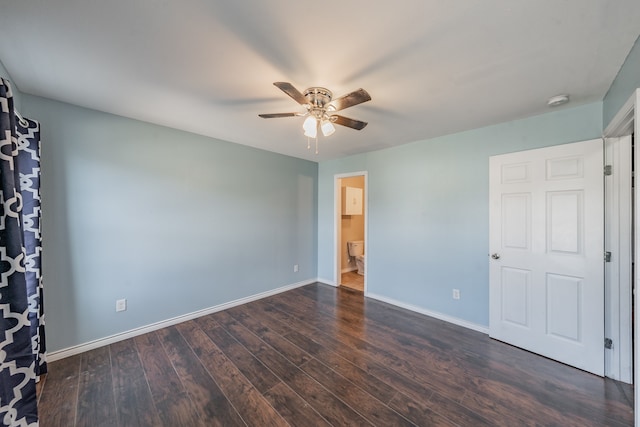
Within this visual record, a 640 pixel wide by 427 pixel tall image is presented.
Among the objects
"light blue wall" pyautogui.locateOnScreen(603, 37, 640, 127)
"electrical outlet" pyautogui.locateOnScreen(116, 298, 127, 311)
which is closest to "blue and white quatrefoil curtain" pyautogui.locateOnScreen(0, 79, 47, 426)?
→ "electrical outlet" pyautogui.locateOnScreen(116, 298, 127, 311)

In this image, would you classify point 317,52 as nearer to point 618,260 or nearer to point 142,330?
point 618,260

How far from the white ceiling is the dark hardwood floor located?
2393 millimetres

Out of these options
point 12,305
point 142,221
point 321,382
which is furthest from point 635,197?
point 142,221

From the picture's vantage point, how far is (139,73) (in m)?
1.75

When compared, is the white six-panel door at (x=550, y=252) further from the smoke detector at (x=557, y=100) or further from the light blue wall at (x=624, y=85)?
the smoke detector at (x=557, y=100)

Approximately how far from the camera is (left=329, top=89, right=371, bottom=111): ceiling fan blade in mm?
1550

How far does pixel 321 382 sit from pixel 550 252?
246cm

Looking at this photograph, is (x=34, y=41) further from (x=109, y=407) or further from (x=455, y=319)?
(x=455, y=319)

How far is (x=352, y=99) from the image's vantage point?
1647 mm

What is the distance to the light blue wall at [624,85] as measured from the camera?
4.67 feet

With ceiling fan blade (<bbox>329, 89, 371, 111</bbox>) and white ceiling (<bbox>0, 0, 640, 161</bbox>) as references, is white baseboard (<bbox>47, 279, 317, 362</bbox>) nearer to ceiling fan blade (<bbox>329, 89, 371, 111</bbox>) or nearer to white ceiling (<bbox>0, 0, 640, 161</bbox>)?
white ceiling (<bbox>0, 0, 640, 161</bbox>)

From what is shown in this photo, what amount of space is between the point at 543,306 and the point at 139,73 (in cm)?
407

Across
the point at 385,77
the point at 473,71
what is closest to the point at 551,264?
the point at 473,71

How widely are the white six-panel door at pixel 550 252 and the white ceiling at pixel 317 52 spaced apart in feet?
1.91
